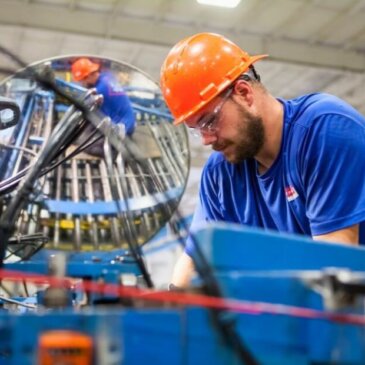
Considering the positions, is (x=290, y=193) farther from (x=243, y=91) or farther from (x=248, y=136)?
(x=243, y=91)

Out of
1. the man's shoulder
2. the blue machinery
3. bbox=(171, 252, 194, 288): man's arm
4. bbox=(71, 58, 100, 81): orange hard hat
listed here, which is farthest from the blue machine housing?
bbox=(71, 58, 100, 81): orange hard hat

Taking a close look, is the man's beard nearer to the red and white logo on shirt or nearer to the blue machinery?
the red and white logo on shirt

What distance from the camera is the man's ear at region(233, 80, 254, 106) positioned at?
1.40m

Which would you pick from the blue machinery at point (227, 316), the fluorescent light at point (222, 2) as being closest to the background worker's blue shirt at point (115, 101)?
the fluorescent light at point (222, 2)

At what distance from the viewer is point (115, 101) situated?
238cm

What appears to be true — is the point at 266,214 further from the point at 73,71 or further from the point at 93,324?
the point at 73,71

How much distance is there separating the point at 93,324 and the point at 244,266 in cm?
21

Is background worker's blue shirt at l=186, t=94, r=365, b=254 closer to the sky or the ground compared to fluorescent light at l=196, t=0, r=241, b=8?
closer to the ground

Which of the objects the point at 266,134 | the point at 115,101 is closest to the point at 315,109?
the point at 266,134

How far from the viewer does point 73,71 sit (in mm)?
2396

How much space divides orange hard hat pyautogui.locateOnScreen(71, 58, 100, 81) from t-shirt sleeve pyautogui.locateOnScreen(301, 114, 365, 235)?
1.38 m

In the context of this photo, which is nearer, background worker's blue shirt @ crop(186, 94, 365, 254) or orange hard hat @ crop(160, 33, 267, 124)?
background worker's blue shirt @ crop(186, 94, 365, 254)

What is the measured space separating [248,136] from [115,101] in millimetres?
1088

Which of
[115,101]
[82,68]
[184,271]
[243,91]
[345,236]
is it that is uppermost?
[82,68]
